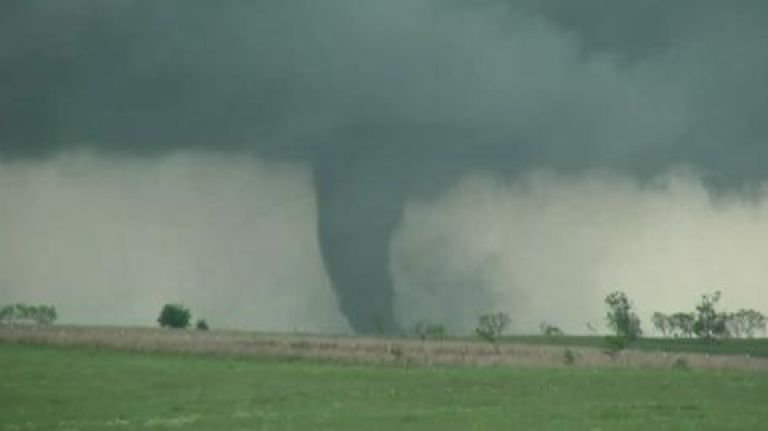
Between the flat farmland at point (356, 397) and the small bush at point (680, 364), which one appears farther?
the small bush at point (680, 364)

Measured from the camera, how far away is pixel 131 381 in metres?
57.3

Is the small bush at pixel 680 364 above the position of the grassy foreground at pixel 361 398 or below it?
above

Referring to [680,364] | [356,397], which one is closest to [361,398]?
[356,397]

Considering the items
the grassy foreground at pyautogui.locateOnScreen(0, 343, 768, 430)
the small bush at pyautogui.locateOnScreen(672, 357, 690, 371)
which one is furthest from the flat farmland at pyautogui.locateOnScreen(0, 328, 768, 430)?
the small bush at pyautogui.locateOnScreen(672, 357, 690, 371)

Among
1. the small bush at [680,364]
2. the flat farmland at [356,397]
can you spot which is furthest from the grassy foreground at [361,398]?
the small bush at [680,364]

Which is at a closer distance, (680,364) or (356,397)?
(356,397)

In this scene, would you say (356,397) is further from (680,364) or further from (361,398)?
(680,364)

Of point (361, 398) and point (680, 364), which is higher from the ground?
point (680, 364)

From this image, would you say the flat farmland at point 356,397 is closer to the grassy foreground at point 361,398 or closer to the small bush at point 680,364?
the grassy foreground at point 361,398

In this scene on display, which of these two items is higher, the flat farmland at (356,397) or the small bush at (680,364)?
the small bush at (680,364)

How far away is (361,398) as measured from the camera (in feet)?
157

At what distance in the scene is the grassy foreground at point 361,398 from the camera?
37.2 meters

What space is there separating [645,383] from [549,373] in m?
9.72

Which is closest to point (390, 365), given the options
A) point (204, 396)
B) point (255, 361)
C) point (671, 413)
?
point (255, 361)
